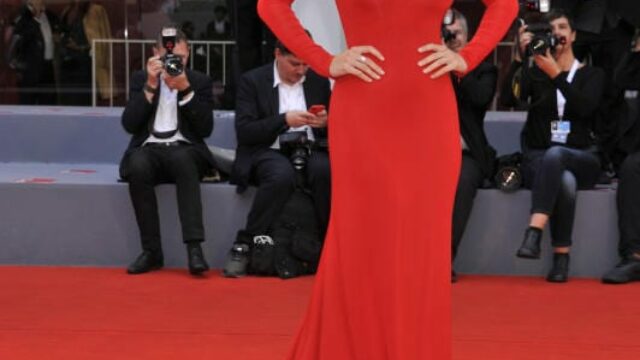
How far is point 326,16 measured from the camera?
295 inches

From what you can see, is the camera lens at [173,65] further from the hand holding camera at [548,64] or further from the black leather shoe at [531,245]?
the black leather shoe at [531,245]

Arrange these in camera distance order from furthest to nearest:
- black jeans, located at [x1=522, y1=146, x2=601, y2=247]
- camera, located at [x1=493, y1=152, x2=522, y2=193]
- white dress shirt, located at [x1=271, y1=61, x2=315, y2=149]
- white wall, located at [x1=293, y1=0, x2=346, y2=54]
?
white wall, located at [x1=293, y1=0, x2=346, y2=54]
white dress shirt, located at [x1=271, y1=61, x2=315, y2=149]
camera, located at [x1=493, y1=152, x2=522, y2=193]
black jeans, located at [x1=522, y1=146, x2=601, y2=247]

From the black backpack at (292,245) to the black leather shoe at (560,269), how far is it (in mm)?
1217

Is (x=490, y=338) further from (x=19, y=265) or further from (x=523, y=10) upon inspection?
(x=19, y=265)

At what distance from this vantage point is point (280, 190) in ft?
20.3

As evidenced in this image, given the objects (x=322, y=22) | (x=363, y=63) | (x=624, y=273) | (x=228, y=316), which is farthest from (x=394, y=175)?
(x=322, y=22)

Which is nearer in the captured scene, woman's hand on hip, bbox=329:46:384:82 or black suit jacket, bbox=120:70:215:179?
woman's hand on hip, bbox=329:46:384:82

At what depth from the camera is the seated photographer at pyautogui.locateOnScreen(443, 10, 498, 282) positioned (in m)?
6.20

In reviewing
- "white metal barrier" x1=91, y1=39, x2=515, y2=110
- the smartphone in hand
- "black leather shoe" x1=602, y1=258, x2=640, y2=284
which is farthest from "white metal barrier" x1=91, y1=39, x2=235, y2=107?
"black leather shoe" x1=602, y1=258, x2=640, y2=284

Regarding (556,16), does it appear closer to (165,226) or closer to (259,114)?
(259,114)

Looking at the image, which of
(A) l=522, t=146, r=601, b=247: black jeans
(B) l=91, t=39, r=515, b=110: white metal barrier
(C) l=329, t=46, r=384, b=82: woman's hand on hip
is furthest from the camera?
(B) l=91, t=39, r=515, b=110: white metal barrier

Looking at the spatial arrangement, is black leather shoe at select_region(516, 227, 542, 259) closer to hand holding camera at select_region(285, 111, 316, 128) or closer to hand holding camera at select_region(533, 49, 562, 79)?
hand holding camera at select_region(533, 49, 562, 79)

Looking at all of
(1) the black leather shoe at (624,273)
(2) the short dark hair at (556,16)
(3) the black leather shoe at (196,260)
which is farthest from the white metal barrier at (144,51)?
(1) the black leather shoe at (624,273)

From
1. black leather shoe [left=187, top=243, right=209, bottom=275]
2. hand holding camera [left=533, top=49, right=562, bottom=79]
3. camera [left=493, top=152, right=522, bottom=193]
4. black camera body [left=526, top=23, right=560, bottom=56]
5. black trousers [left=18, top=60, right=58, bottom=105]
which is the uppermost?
black camera body [left=526, top=23, right=560, bottom=56]
